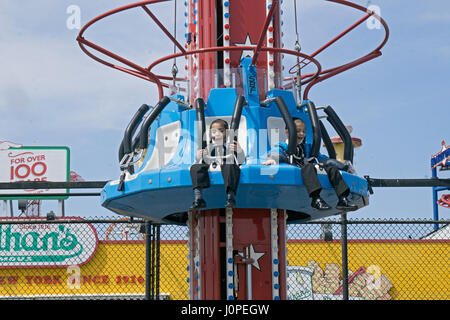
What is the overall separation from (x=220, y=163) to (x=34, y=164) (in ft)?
73.8

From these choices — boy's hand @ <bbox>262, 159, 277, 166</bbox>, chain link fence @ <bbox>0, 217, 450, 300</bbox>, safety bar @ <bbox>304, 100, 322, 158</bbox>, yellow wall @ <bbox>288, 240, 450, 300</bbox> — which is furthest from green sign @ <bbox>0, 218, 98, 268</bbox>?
boy's hand @ <bbox>262, 159, 277, 166</bbox>

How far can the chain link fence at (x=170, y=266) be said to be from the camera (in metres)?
17.5

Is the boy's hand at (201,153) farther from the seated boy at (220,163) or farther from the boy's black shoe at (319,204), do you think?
the boy's black shoe at (319,204)

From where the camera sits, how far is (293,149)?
674cm

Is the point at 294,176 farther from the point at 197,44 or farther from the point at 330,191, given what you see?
the point at 197,44

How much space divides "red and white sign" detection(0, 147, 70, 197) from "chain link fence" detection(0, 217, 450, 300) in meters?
6.95

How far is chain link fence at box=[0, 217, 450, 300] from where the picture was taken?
17500mm

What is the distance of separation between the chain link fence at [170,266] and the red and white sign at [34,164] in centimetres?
695

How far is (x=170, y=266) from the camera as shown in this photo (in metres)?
17.9

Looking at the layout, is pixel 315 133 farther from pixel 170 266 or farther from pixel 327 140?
pixel 170 266

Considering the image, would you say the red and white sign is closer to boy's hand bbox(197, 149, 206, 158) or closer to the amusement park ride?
the amusement park ride

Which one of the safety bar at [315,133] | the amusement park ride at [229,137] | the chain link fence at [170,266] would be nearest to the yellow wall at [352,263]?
the chain link fence at [170,266]

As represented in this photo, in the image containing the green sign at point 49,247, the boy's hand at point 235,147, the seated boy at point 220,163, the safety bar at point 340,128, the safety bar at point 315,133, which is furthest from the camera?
the green sign at point 49,247

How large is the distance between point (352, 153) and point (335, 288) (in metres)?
11.1
